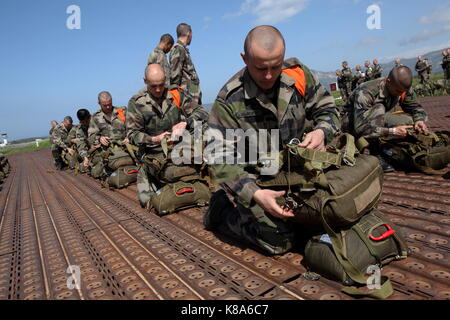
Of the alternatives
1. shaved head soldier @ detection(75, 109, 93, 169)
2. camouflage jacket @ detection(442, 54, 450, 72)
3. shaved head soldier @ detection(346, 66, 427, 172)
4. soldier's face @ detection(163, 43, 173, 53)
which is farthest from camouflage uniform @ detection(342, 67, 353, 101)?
shaved head soldier @ detection(75, 109, 93, 169)

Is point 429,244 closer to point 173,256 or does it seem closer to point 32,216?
point 173,256

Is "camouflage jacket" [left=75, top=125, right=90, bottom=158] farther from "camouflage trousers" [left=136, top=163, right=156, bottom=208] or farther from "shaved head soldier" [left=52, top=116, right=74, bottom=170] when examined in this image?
"camouflage trousers" [left=136, top=163, right=156, bottom=208]

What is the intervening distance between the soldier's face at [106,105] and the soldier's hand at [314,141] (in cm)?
528

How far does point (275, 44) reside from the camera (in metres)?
1.97

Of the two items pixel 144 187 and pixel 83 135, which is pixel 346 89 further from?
pixel 144 187

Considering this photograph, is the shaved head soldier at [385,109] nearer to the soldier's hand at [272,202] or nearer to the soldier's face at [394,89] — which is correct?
the soldier's face at [394,89]

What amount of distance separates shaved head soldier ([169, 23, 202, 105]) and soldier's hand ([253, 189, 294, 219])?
4.01 meters

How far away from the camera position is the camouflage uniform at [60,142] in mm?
10000

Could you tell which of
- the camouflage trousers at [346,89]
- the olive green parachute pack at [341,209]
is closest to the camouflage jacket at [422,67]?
the camouflage trousers at [346,89]

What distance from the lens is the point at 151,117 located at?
14.0ft

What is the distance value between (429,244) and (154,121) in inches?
133

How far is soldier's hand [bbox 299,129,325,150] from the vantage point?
2094 mm
